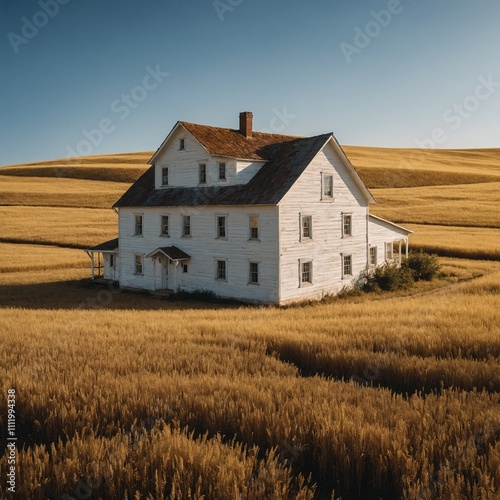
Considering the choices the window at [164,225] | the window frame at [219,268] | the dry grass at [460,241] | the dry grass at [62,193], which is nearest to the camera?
the window frame at [219,268]

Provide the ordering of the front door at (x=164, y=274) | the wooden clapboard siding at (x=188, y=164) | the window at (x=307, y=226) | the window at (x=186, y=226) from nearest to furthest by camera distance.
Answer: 1. the window at (x=307, y=226)
2. the wooden clapboard siding at (x=188, y=164)
3. the window at (x=186, y=226)
4. the front door at (x=164, y=274)

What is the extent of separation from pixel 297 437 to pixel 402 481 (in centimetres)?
133

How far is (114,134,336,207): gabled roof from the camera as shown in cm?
2788

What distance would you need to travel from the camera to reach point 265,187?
93.5ft

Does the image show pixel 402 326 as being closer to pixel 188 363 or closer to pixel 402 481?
pixel 188 363

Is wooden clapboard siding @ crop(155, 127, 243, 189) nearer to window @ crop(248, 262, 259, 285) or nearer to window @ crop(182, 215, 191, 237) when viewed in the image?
window @ crop(182, 215, 191, 237)

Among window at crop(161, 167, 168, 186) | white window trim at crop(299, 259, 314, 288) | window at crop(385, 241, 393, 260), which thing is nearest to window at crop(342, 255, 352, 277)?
white window trim at crop(299, 259, 314, 288)

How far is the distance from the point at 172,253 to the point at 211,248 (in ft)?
8.41

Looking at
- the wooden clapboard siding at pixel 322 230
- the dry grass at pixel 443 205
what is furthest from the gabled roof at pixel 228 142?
the dry grass at pixel 443 205

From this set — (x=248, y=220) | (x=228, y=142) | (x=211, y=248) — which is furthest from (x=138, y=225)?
(x=248, y=220)

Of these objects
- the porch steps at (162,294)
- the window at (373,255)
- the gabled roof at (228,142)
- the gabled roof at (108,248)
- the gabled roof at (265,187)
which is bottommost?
the porch steps at (162,294)

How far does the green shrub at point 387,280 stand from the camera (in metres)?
32.5

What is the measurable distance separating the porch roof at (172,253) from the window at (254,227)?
469 cm

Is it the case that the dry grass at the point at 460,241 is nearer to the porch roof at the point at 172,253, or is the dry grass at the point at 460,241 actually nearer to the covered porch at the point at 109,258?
the porch roof at the point at 172,253
